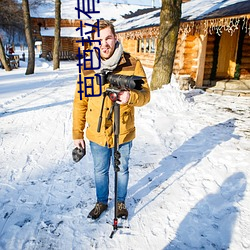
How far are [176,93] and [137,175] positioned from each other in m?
4.45

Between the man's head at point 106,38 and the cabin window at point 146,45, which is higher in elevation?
the cabin window at point 146,45

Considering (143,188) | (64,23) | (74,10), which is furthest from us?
(74,10)

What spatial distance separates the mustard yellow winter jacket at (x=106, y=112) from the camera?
2020mm

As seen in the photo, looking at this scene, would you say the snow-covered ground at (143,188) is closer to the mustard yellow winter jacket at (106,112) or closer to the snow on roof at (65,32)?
the mustard yellow winter jacket at (106,112)

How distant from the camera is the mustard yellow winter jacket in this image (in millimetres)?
2020

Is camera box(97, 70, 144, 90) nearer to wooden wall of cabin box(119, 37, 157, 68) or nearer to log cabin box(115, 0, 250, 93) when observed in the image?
log cabin box(115, 0, 250, 93)

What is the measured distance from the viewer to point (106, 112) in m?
2.07

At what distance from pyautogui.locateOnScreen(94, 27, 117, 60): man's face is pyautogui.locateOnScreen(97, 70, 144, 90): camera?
0.63ft

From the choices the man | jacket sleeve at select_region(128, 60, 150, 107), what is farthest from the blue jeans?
jacket sleeve at select_region(128, 60, 150, 107)

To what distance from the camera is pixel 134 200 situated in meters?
2.80

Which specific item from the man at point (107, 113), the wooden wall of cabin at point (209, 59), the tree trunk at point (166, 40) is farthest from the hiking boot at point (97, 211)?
the wooden wall of cabin at point (209, 59)

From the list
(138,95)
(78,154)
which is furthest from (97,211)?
(138,95)

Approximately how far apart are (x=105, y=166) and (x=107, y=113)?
23.1 inches

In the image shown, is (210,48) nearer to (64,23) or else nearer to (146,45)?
(146,45)
